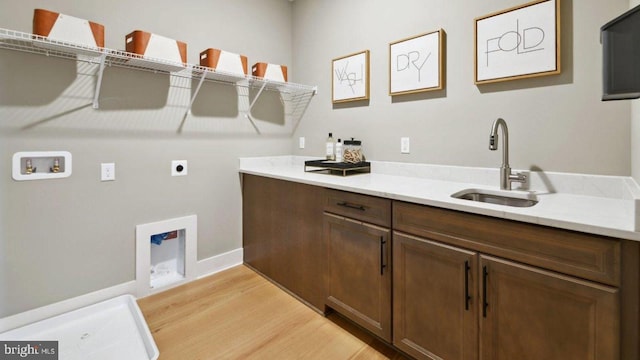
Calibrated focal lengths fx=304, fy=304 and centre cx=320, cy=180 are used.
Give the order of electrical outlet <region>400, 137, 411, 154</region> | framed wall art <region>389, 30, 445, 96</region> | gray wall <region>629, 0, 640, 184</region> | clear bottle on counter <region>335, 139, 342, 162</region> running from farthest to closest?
clear bottle on counter <region>335, 139, 342, 162</region>, electrical outlet <region>400, 137, 411, 154</region>, framed wall art <region>389, 30, 445, 96</region>, gray wall <region>629, 0, 640, 184</region>

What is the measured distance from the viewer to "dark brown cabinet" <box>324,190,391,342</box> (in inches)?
60.8

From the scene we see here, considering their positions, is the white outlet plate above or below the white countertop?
above

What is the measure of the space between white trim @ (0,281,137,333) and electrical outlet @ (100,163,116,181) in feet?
2.41

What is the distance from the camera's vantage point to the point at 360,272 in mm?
1667

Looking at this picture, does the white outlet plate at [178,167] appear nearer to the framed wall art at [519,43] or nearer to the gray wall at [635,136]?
the framed wall art at [519,43]

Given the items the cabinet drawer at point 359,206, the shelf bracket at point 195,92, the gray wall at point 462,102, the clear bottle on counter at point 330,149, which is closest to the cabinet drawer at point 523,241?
the cabinet drawer at point 359,206

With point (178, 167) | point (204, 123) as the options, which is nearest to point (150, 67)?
point (204, 123)

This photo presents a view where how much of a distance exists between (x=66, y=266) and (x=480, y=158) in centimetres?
258

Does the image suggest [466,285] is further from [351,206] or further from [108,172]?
[108,172]

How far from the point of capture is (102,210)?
1.97 meters

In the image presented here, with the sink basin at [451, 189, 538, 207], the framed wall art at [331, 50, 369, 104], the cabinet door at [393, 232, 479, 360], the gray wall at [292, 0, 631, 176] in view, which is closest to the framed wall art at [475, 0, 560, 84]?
the gray wall at [292, 0, 631, 176]

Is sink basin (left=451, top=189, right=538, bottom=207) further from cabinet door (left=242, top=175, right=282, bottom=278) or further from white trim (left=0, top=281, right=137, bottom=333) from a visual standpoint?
white trim (left=0, top=281, right=137, bottom=333)

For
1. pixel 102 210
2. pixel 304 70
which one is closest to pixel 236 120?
pixel 304 70

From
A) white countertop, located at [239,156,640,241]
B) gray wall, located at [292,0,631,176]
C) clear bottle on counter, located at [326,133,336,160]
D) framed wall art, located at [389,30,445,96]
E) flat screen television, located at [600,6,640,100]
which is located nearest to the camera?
flat screen television, located at [600,6,640,100]
